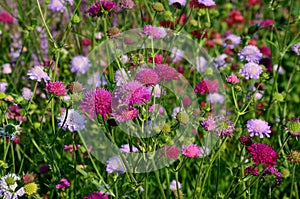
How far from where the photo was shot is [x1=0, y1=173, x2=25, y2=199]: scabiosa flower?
1.36 meters

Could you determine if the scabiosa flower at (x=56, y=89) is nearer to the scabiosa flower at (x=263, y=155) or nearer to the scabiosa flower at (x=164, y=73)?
the scabiosa flower at (x=164, y=73)

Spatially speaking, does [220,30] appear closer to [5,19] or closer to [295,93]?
[295,93]

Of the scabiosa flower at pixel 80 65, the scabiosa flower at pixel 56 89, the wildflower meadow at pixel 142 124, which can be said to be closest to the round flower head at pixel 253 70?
the wildflower meadow at pixel 142 124

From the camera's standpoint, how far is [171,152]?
141cm

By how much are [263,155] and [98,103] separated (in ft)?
1.47

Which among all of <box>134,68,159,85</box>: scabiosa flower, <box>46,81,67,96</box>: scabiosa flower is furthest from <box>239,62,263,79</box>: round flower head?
<box>46,81,67,96</box>: scabiosa flower

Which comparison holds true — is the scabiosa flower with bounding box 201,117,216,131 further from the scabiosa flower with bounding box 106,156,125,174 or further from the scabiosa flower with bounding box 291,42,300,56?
the scabiosa flower with bounding box 291,42,300,56

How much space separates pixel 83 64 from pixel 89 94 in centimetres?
83

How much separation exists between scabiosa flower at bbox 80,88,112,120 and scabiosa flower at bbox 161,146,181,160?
8.0 inches

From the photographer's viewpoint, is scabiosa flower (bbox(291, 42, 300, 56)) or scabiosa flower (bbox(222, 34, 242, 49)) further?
scabiosa flower (bbox(222, 34, 242, 49))

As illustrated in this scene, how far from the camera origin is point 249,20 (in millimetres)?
3285

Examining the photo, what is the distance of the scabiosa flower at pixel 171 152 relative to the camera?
140 cm

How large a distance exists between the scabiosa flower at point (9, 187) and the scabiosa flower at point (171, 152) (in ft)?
1.35

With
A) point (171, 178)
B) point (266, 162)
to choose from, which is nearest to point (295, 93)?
point (171, 178)
